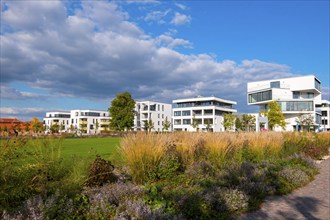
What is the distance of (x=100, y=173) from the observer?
244 inches

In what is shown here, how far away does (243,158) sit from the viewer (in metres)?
10.6

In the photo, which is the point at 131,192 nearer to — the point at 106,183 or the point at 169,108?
the point at 106,183

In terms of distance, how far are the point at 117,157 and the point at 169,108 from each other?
103m

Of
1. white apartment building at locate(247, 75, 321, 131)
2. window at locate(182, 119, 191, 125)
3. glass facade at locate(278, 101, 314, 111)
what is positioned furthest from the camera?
window at locate(182, 119, 191, 125)

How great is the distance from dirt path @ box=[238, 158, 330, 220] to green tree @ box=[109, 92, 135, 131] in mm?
54201

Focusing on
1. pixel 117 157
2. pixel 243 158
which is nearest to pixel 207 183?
pixel 117 157

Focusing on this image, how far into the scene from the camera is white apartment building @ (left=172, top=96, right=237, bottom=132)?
3546 inches

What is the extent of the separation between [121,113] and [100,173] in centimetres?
5607

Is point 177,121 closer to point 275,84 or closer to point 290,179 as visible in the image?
point 275,84

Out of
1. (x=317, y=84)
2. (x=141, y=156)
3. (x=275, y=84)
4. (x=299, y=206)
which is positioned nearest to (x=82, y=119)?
(x=275, y=84)

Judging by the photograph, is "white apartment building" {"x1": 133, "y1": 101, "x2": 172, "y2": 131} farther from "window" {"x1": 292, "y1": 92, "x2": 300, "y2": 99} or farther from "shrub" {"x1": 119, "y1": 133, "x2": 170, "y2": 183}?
"shrub" {"x1": 119, "y1": 133, "x2": 170, "y2": 183}

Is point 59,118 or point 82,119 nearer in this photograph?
point 82,119

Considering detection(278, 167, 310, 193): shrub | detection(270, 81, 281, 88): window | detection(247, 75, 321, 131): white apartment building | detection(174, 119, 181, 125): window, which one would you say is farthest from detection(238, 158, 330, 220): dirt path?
detection(174, 119, 181, 125): window

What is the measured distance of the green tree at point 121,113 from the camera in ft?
202
